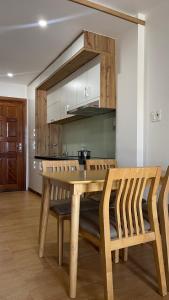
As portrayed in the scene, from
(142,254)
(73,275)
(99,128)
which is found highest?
(99,128)

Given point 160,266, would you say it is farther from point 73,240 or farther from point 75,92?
point 75,92

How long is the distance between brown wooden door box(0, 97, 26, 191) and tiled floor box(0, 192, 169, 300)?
2811 mm

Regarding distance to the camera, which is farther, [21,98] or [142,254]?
[21,98]

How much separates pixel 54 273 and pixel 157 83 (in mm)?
2067

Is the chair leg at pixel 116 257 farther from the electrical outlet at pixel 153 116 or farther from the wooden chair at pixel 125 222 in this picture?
the electrical outlet at pixel 153 116

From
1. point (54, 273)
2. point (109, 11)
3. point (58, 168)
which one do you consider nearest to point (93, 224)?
point (54, 273)

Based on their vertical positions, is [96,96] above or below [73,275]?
above

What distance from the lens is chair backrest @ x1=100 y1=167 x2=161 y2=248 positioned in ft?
4.64

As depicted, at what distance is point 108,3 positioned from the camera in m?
2.47

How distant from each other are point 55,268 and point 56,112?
315 cm

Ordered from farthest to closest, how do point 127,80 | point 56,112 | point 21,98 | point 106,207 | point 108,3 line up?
point 21,98
point 56,112
point 127,80
point 108,3
point 106,207

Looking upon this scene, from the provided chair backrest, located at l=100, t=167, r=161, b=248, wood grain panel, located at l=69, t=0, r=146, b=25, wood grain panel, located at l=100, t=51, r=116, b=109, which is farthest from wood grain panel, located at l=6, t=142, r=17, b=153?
chair backrest, located at l=100, t=167, r=161, b=248

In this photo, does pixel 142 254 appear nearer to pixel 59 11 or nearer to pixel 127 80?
pixel 127 80

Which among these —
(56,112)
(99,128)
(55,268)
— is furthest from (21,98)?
(55,268)
